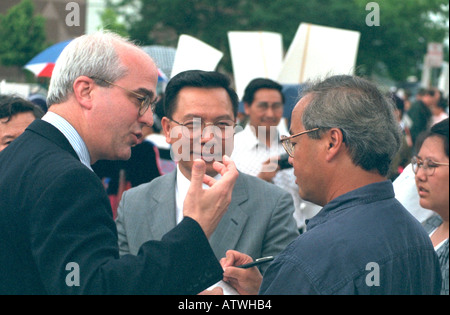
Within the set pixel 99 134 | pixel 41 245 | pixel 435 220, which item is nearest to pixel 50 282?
pixel 41 245

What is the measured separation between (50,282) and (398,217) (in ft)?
3.88

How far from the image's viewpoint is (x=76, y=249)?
193 cm

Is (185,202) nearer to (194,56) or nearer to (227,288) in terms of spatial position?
(227,288)

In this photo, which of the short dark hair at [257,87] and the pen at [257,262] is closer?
the pen at [257,262]

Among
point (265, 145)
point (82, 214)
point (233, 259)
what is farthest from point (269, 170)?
point (82, 214)

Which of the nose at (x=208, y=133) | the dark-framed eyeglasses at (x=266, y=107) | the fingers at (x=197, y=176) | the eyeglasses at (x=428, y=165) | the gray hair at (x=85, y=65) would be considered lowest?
the dark-framed eyeglasses at (x=266, y=107)

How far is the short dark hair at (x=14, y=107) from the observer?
4.05 m

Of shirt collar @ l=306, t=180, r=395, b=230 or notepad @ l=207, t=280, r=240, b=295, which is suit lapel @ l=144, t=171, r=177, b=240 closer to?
notepad @ l=207, t=280, r=240, b=295

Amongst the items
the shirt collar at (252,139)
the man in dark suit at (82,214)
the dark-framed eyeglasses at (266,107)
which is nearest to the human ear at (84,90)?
the man in dark suit at (82,214)

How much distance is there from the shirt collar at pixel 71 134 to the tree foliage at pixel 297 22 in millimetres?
33974

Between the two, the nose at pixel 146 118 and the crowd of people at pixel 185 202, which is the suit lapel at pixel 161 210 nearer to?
the crowd of people at pixel 185 202

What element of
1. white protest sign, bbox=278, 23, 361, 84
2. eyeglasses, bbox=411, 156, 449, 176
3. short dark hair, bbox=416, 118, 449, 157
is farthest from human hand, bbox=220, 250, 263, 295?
white protest sign, bbox=278, 23, 361, 84

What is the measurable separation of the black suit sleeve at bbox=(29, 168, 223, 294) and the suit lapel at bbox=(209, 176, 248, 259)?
1061mm

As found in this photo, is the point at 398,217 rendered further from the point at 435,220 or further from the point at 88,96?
the point at 435,220
